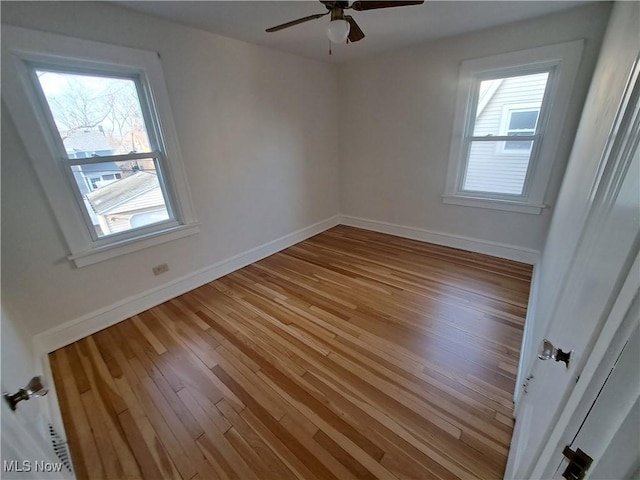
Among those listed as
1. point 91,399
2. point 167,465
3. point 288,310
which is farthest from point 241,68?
point 167,465

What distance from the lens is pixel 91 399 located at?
1.61 meters

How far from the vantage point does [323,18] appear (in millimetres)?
2164

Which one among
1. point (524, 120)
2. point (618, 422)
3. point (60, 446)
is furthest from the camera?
point (524, 120)

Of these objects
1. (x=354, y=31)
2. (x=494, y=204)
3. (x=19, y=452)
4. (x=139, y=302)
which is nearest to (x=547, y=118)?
(x=494, y=204)

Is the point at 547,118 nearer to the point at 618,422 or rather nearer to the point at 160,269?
the point at 618,422

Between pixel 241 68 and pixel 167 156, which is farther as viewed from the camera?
pixel 241 68

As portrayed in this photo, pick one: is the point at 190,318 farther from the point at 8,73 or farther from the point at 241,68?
the point at 241,68

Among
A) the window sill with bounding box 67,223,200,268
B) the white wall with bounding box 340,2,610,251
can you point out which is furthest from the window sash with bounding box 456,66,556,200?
the window sill with bounding box 67,223,200,268

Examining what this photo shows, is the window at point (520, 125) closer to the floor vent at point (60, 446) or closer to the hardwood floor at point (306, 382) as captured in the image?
the hardwood floor at point (306, 382)

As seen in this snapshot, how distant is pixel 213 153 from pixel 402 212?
2.67 metres

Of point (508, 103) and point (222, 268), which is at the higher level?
point (508, 103)

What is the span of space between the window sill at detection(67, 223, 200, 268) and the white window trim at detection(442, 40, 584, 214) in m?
3.17

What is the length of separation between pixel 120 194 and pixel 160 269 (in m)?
0.77

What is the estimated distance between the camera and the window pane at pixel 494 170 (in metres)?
2.86
